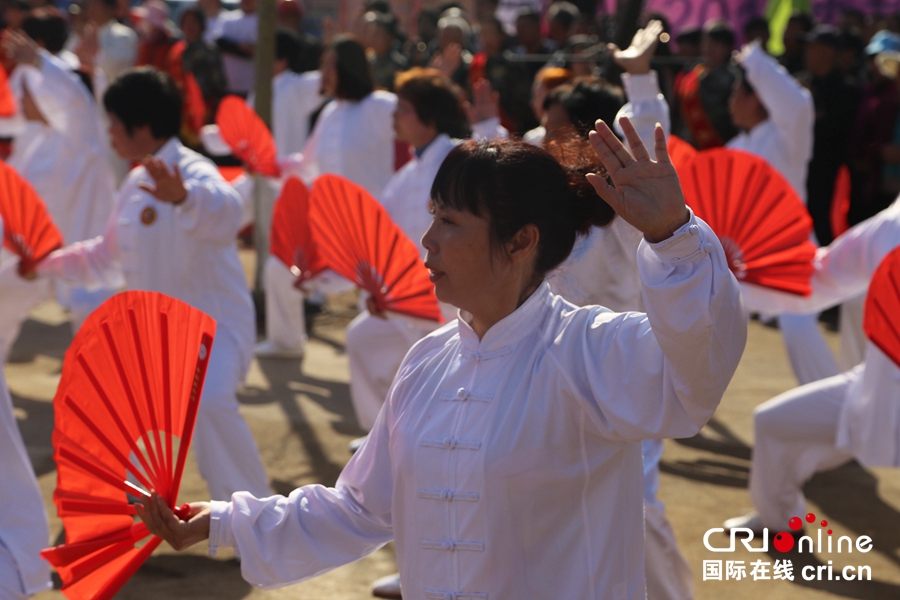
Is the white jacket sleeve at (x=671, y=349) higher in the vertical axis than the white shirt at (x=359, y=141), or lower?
higher

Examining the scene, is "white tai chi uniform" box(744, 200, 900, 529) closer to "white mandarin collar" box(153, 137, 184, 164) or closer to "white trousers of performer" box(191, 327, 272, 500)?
"white trousers of performer" box(191, 327, 272, 500)

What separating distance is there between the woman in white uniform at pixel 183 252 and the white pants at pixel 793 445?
73.0 inches

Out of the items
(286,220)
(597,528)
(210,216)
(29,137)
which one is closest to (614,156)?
(597,528)

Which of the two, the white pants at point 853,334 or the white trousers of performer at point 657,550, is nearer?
the white trousers of performer at point 657,550

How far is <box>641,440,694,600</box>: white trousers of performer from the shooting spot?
10.3 ft

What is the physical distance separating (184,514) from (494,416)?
620mm

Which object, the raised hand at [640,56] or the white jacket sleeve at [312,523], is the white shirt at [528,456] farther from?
the raised hand at [640,56]

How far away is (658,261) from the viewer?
1.52 metres

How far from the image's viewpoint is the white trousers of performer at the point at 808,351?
17.2 ft

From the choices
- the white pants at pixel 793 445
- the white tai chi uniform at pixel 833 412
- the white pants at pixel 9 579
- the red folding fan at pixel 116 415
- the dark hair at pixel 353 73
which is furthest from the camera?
the dark hair at pixel 353 73

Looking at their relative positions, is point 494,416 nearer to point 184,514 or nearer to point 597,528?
point 597,528

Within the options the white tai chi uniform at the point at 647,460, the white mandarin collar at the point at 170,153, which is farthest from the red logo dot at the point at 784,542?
the white mandarin collar at the point at 170,153

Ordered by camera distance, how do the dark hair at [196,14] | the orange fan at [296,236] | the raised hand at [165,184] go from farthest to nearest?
the dark hair at [196,14] < the orange fan at [296,236] < the raised hand at [165,184]

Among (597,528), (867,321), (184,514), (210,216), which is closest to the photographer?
(597,528)
